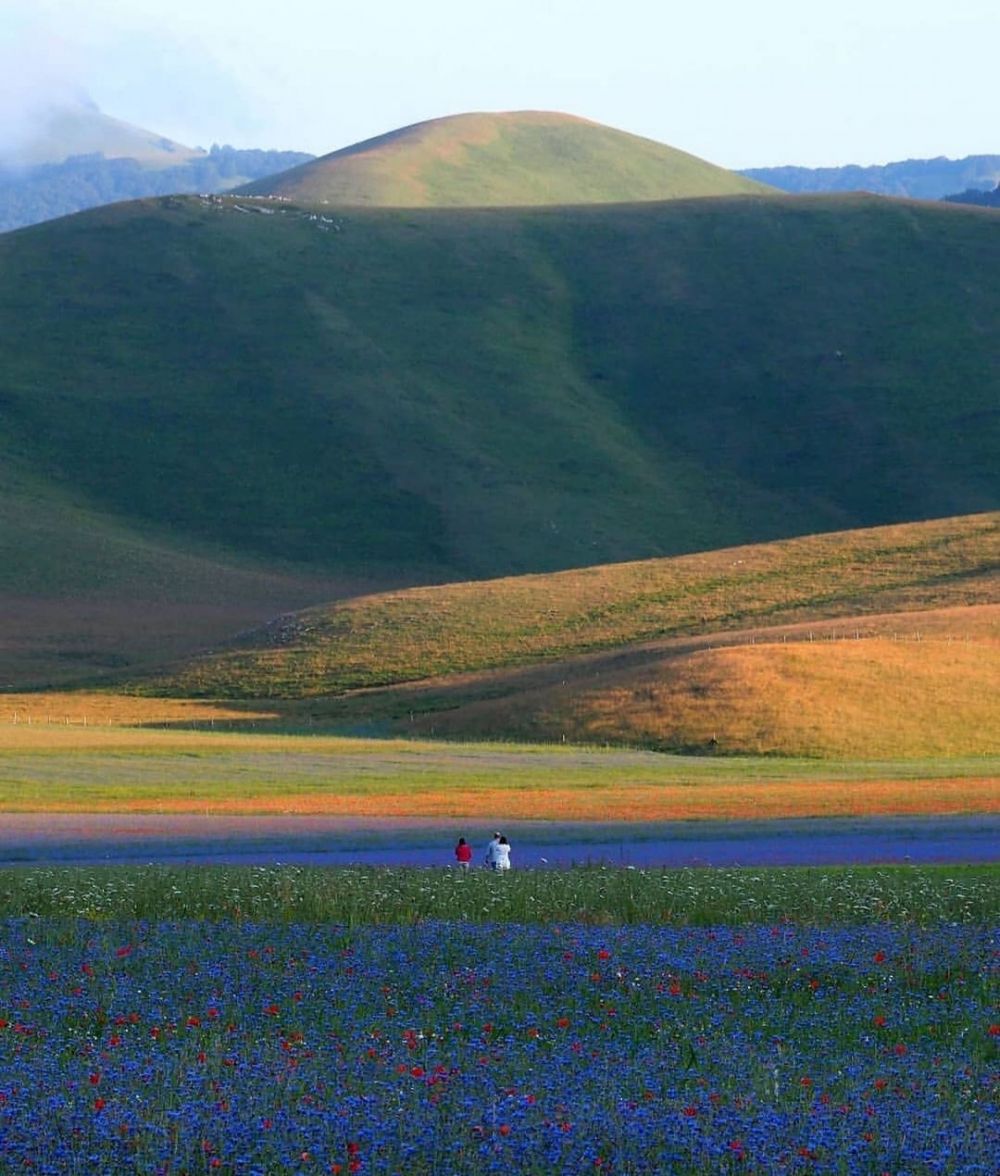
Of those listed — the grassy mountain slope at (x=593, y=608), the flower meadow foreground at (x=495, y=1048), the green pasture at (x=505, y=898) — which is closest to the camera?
the flower meadow foreground at (x=495, y=1048)

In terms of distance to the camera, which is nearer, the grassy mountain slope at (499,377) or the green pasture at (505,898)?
the green pasture at (505,898)

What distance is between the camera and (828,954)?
17.3 meters

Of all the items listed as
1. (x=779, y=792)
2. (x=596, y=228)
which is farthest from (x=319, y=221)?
(x=779, y=792)

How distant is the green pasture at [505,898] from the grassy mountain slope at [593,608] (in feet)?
189

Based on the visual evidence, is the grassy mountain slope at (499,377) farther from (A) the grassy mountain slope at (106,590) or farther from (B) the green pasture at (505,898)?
(B) the green pasture at (505,898)

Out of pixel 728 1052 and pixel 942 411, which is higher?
pixel 942 411

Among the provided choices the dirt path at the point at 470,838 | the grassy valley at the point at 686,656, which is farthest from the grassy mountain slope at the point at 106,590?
the dirt path at the point at 470,838

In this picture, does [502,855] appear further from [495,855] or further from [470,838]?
[470,838]

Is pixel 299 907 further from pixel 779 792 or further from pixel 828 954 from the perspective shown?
pixel 779 792

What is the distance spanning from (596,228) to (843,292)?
30267 mm

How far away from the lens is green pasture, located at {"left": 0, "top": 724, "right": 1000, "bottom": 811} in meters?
45.5

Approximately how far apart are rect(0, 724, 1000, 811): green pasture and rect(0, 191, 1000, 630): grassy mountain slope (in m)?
78.2

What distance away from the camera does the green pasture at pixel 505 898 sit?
20.1 meters

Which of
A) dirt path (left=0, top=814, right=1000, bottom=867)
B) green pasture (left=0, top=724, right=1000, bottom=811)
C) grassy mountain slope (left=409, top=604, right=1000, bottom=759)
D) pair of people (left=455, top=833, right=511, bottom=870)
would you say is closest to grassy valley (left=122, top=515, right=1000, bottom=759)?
grassy mountain slope (left=409, top=604, right=1000, bottom=759)
